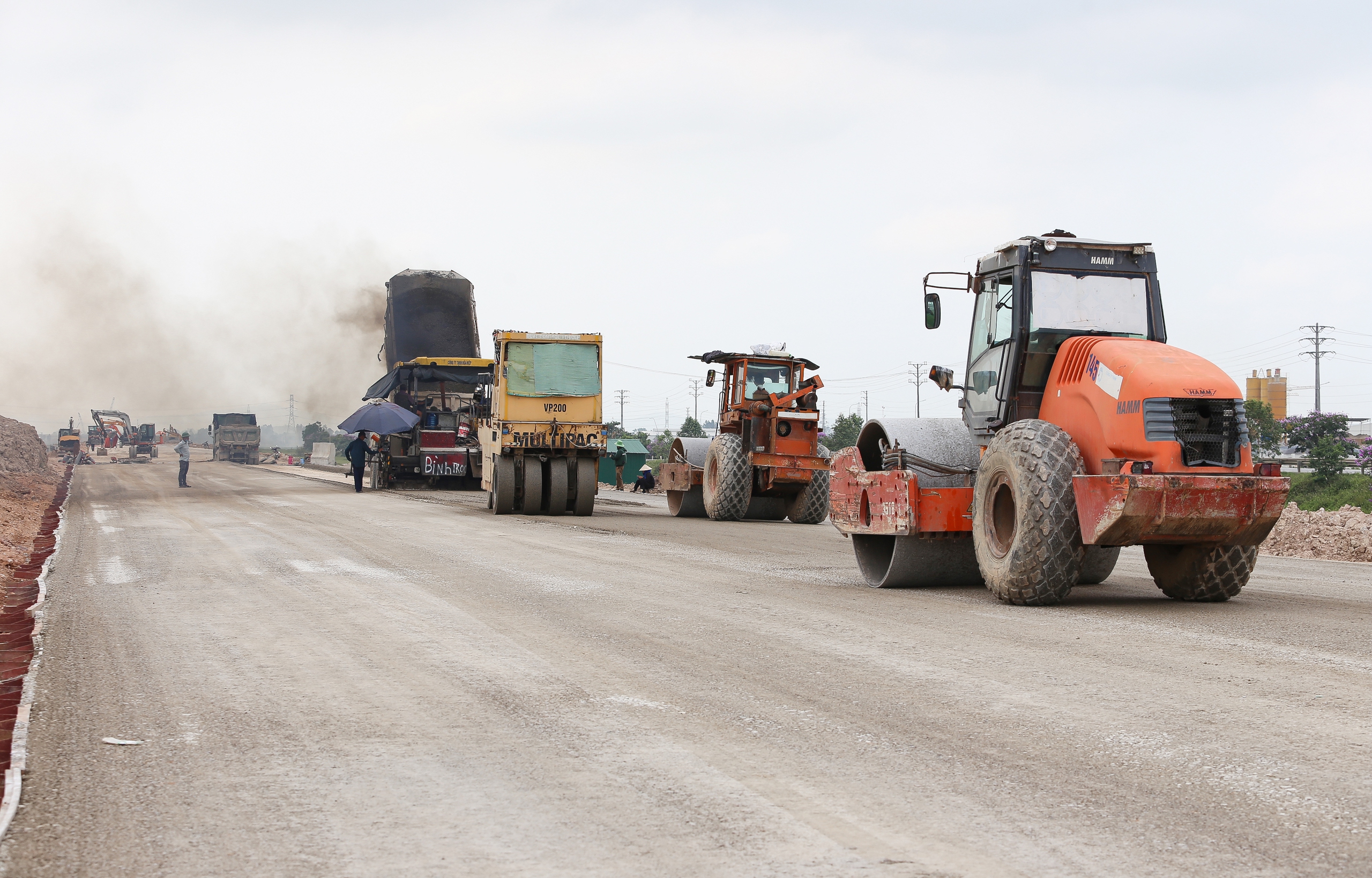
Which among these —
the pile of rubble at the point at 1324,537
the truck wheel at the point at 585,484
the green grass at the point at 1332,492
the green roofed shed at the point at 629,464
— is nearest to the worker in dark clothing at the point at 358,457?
the green roofed shed at the point at 629,464

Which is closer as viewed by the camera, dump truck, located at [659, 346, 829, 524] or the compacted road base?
the compacted road base

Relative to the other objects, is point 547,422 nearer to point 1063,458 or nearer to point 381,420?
point 381,420

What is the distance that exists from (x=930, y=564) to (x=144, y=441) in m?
72.3

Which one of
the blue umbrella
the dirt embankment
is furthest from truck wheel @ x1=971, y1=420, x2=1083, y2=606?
the blue umbrella

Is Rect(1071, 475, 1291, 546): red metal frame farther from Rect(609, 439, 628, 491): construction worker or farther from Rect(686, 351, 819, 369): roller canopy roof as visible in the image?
Rect(609, 439, 628, 491): construction worker

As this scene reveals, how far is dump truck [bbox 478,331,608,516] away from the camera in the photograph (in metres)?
22.9

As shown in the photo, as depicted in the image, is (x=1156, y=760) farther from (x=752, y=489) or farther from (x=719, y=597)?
(x=752, y=489)

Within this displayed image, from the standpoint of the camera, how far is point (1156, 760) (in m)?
5.04

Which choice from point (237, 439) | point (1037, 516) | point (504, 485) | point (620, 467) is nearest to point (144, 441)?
point (237, 439)

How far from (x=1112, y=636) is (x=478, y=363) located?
25403 mm

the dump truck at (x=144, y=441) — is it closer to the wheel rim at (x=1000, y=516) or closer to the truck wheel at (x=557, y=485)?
the truck wheel at (x=557, y=485)

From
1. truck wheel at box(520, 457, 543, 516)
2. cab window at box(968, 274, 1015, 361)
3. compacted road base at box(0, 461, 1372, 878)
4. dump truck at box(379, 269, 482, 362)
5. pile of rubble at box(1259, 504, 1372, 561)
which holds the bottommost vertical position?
compacted road base at box(0, 461, 1372, 878)

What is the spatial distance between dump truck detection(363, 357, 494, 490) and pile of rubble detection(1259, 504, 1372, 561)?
748 inches

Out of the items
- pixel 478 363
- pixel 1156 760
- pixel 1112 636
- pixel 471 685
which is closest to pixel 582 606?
pixel 471 685
